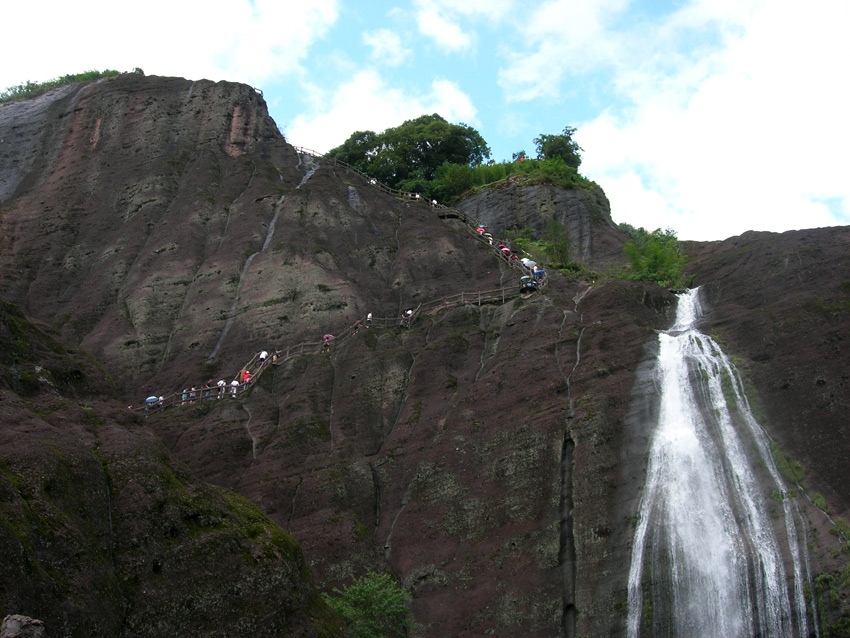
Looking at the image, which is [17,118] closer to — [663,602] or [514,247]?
[514,247]

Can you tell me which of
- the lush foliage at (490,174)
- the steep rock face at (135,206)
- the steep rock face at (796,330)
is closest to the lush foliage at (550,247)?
the lush foliage at (490,174)

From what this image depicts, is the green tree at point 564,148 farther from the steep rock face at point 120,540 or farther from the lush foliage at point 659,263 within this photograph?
the steep rock face at point 120,540

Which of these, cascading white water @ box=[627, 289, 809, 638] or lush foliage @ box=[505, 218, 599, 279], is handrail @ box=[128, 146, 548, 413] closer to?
lush foliage @ box=[505, 218, 599, 279]

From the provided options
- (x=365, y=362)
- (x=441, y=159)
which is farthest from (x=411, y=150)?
(x=365, y=362)

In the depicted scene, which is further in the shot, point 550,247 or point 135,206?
point 135,206

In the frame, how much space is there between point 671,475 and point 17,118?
66.6 meters

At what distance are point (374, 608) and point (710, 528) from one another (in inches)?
481

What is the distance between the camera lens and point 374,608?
93.8 feet

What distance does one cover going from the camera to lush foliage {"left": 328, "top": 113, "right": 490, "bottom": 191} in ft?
267

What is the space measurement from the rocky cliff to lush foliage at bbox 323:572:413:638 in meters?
1.85

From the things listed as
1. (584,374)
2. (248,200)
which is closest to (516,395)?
(584,374)

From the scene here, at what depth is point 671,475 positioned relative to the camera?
31781 mm

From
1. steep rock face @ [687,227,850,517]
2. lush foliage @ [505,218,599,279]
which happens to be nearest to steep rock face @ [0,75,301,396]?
lush foliage @ [505,218,599,279]

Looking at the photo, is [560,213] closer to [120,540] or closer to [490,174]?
[490,174]
